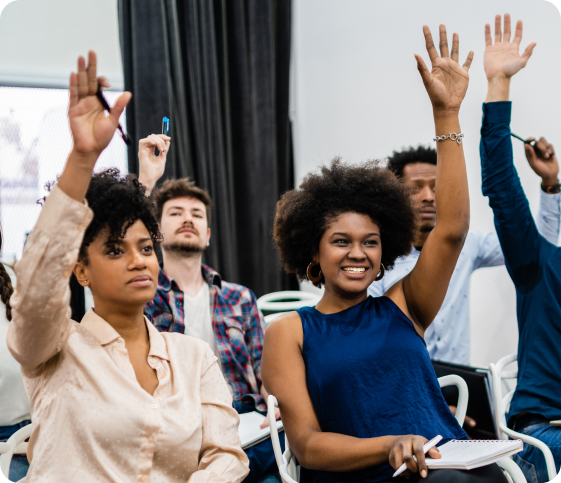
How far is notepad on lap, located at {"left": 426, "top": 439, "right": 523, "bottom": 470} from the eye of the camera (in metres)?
0.97

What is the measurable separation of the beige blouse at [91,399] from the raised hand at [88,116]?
0.10m

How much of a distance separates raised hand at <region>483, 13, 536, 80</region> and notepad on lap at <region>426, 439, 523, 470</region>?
1.06 m

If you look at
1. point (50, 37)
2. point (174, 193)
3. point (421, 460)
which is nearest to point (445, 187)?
point (421, 460)

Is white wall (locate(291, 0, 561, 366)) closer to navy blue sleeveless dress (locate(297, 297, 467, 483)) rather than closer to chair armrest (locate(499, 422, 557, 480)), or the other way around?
chair armrest (locate(499, 422, 557, 480))

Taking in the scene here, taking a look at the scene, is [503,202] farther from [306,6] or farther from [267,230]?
[306,6]

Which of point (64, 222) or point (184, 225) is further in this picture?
point (184, 225)

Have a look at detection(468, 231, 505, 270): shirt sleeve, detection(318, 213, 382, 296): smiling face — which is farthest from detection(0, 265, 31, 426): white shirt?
detection(468, 231, 505, 270): shirt sleeve

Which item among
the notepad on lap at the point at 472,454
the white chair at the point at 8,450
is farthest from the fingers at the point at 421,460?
the white chair at the point at 8,450

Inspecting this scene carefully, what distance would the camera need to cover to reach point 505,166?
162 cm

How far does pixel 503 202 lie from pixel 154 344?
1148 mm

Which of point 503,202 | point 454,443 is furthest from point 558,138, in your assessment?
point 454,443

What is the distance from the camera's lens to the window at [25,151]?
3.06 metres

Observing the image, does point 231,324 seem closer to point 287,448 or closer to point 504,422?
point 287,448

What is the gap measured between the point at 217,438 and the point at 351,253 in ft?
1.82
